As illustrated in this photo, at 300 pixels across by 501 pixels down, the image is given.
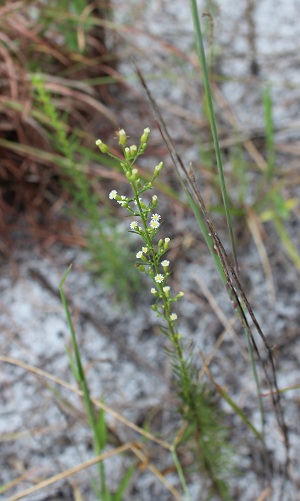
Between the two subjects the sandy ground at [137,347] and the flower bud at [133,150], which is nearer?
the flower bud at [133,150]

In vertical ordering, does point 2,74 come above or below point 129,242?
above

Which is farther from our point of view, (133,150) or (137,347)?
(137,347)

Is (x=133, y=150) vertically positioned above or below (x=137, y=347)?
below

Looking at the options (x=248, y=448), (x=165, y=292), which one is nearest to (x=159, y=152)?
(x=248, y=448)

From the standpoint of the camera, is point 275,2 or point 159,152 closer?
point 159,152

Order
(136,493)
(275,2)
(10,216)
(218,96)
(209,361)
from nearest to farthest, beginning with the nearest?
(136,493) → (209,361) → (10,216) → (218,96) → (275,2)

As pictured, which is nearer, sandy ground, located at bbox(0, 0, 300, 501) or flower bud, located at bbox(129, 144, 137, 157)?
flower bud, located at bbox(129, 144, 137, 157)

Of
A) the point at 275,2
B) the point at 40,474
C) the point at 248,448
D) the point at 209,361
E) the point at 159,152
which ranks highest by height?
the point at 275,2

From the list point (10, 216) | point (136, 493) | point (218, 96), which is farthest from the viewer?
point (218, 96)

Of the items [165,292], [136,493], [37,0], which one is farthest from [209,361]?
[37,0]

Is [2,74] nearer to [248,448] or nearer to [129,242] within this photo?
[129,242]
